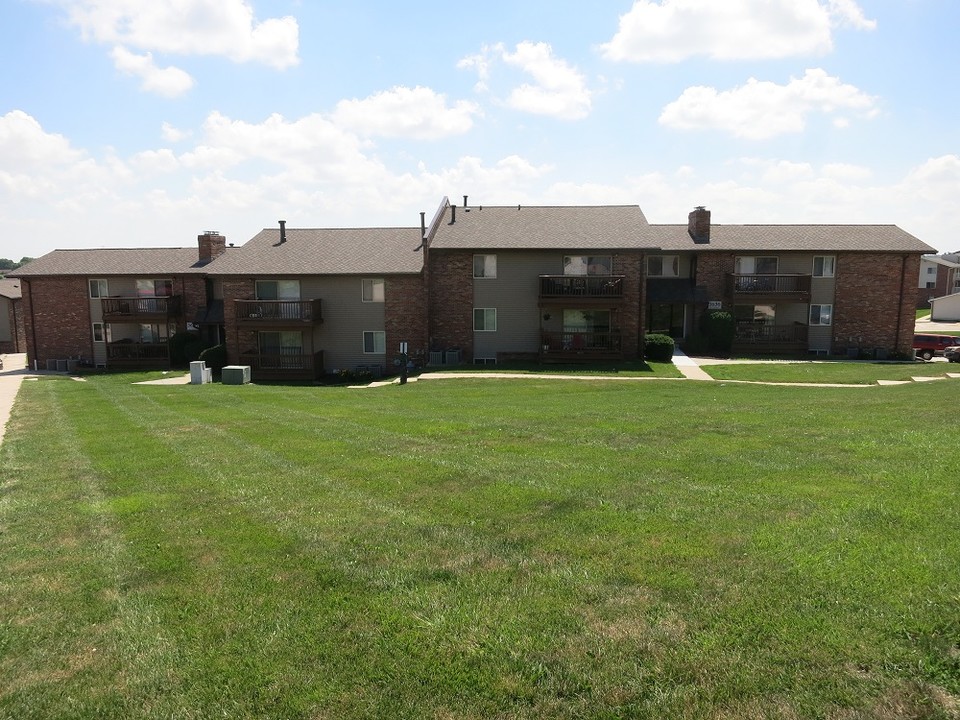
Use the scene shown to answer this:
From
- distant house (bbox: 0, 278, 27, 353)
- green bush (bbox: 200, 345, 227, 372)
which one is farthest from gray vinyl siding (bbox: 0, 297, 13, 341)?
green bush (bbox: 200, 345, 227, 372)

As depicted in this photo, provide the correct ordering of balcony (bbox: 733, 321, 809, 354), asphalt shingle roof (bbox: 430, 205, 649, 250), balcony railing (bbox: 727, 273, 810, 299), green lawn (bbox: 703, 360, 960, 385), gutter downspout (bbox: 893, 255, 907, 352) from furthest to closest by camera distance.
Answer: balcony (bbox: 733, 321, 809, 354) < balcony railing (bbox: 727, 273, 810, 299) < gutter downspout (bbox: 893, 255, 907, 352) < asphalt shingle roof (bbox: 430, 205, 649, 250) < green lawn (bbox: 703, 360, 960, 385)

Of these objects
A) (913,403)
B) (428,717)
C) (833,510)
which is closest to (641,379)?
(913,403)

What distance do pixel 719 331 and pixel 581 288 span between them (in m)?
8.12

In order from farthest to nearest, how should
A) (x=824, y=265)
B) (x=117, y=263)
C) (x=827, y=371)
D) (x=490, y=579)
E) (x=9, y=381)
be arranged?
(x=117, y=263), (x=824, y=265), (x=9, y=381), (x=827, y=371), (x=490, y=579)

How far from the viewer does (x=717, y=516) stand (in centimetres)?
730

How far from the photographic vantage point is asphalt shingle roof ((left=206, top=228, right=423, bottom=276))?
31.7 m

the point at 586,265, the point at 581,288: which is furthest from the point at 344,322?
Answer: the point at 586,265

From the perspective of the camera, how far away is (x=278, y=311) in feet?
103

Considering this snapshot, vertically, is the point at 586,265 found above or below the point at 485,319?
above

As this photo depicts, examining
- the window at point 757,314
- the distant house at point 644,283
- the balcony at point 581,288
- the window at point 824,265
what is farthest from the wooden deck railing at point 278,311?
the window at point 824,265

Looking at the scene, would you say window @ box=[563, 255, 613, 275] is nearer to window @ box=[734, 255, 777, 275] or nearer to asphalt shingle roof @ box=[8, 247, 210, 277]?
window @ box=[734, 255, 777, 275]

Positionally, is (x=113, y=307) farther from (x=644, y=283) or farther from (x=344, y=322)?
(x=644, y=283)

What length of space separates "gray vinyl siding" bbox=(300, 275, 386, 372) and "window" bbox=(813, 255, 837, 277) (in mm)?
22863

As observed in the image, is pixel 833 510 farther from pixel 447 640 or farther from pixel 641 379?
pixel 641 379
